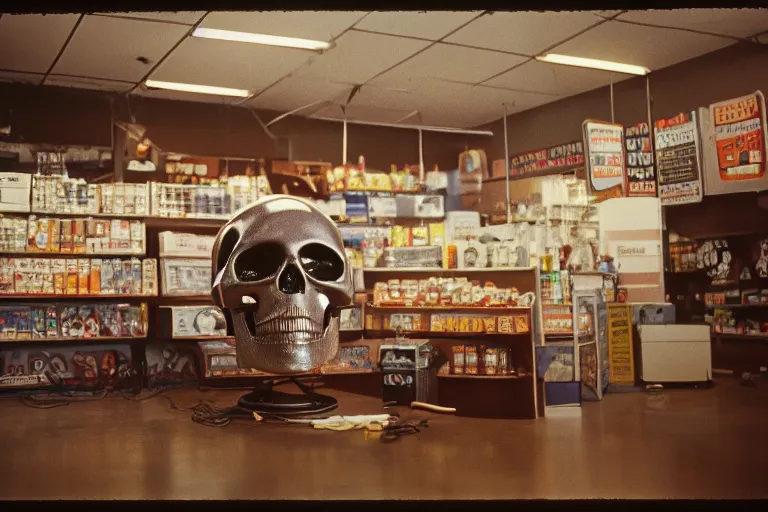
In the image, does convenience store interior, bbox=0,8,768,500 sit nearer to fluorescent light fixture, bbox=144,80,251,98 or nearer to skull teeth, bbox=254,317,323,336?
fluorescent light fixture, bbox=144,80,251,98

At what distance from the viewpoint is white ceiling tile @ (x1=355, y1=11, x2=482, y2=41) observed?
5704 mm

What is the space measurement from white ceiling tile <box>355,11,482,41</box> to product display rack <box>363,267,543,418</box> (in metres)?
2.05

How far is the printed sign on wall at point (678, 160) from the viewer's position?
269 inches

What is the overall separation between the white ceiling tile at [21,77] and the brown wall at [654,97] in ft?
17.9

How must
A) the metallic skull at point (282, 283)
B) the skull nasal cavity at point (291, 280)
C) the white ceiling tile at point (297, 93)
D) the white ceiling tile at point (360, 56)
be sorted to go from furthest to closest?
the white ceiling tile at point (297, 93)
the white ceiling tile at point (360, 56)
the skull nasal cavity at point (291, 280)
the metallic skull at point (282, 283)

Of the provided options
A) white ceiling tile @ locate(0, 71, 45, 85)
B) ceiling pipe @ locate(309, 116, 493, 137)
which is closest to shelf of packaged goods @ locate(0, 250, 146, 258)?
white ceiling tile @ locate(0, 71, 45, 85)

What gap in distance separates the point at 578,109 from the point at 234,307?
6.62 m

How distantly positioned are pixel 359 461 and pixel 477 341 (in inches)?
128

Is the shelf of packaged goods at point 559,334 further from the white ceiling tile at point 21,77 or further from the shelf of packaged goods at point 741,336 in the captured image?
the white ceiling tile at point 21,77

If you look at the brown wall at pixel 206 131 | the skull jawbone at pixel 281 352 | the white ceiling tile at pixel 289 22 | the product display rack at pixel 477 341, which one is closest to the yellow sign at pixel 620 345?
the product display rack at pixel 477 341

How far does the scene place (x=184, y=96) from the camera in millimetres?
8258

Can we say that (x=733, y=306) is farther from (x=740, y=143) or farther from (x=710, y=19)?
(x=710, y=19)
